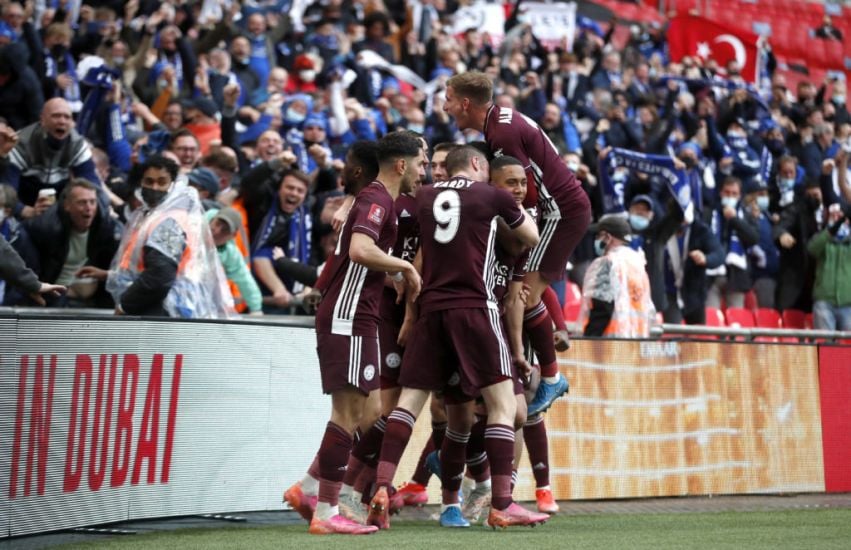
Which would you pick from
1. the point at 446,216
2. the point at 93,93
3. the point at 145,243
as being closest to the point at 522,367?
the point at 446,216

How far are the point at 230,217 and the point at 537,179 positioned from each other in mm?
2904

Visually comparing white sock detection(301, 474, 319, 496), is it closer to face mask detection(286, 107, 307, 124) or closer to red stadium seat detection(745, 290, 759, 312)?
face mask detection(286, 107, 307, 124)

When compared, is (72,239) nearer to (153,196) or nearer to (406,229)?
(153,196)

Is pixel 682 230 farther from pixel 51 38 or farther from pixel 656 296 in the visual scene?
pixel 51 38

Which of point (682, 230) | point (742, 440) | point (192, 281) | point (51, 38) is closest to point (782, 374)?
point (742, 440)

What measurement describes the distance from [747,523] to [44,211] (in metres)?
5.41

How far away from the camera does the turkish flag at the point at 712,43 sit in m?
24.8

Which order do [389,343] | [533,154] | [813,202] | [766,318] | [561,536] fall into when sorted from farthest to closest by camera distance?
[813,202]
[766,318]
[389,343]
[533,154]
[561,536]

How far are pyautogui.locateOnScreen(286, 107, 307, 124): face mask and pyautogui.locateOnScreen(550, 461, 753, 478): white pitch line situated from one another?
5279 mm

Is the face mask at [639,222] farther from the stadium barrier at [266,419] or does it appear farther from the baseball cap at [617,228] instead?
the stadium barrier at [266,419]

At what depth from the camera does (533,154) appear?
7.68 metres

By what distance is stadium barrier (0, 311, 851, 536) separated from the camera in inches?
264

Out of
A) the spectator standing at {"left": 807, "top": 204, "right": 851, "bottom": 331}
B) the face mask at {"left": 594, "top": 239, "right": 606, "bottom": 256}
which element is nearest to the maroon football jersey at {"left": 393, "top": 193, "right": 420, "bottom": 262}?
the face mask at {"left": 594, "top": 239, "right": 606, "bottom": 256}

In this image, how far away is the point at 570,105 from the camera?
18.8 m
